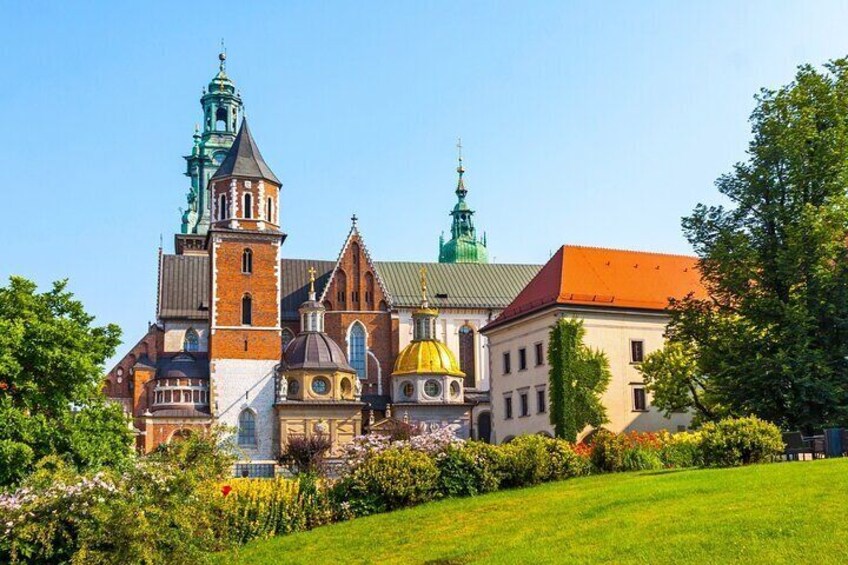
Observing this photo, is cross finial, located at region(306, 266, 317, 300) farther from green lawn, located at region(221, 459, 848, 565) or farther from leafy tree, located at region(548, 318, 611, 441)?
green lawn, located at region(221, 459, 848, 565)

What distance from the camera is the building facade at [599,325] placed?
4962 centimetres

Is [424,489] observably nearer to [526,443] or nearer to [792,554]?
[526,443]

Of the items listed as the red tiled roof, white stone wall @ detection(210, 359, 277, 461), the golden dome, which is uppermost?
the red tiled roof

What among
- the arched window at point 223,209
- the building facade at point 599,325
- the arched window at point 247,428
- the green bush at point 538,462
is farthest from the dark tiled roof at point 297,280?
the green bush at point 538,462

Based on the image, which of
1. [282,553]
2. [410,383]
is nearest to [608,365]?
[410,383]

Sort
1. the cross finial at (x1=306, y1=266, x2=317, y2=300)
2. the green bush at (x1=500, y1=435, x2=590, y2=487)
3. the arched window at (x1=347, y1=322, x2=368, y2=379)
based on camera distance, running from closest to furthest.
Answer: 1. the green bush at (x1=500, y1=435, x2=590, y2=487)
2. the cross finial at (x1=306, y1=266, x2=317, y2=300)
3. the arched window at (x1=347, y1=322, x2=368, y2=379)

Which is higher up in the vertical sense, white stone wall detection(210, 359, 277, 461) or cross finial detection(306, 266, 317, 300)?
cross finial detection(306, 266, 317, 300)

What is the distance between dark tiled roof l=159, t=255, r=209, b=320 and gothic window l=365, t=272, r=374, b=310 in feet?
36.6

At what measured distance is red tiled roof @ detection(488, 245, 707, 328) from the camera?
166ft

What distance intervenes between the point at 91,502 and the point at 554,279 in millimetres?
34854

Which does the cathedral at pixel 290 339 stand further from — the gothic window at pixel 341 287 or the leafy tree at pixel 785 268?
the leafy tree at pixel 785 268

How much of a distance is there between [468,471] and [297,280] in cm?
5297

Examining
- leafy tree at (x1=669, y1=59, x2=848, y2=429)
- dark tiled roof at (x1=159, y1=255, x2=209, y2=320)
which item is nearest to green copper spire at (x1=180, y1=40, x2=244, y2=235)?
dark tiled roof at (x1=159, y1=255, x2=209, y2=320)

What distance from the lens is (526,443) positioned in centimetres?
2656
